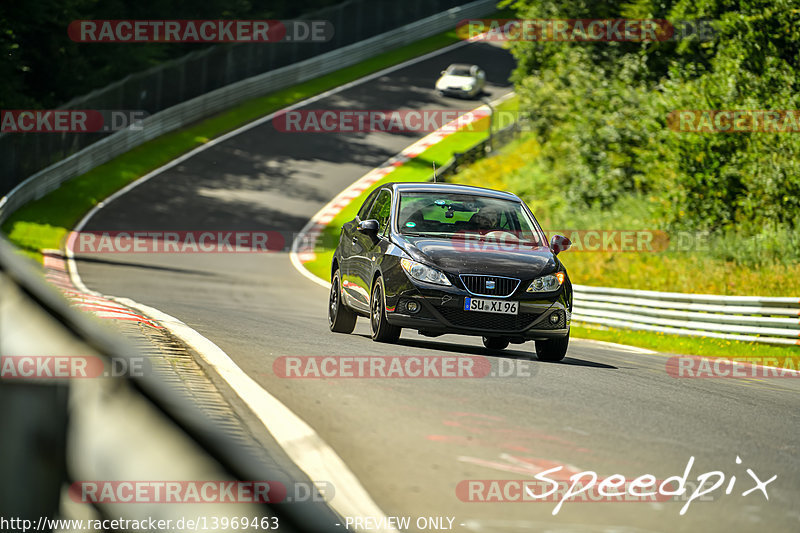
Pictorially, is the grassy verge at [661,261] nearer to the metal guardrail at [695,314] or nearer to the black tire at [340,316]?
the metal guardrail at [695,314]

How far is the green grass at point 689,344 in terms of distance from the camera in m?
17.2

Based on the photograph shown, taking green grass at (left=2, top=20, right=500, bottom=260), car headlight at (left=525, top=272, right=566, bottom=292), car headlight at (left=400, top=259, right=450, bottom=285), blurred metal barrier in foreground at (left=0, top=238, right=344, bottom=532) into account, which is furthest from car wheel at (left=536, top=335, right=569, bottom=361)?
green grass at (left=2, top=20, right=500, bottom=260)

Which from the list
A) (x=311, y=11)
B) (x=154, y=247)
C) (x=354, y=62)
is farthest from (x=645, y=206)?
(x=311, y=11)

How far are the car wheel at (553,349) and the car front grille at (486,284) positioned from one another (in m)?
0.92

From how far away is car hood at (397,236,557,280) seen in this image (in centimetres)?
1051

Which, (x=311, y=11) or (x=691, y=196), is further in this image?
(x=311, y=11)

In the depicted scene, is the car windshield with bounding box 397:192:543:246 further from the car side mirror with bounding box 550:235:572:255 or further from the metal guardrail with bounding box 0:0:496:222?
the metal guardrail with bounding box 0:0:496:222

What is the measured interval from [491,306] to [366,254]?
1.85m

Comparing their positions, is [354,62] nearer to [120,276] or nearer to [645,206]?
[645,206]

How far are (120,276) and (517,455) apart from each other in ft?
65.3

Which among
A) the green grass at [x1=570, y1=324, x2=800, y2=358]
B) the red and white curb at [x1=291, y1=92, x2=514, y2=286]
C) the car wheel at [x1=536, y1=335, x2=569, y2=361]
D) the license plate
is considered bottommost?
the red and white curb at [x1=291, y1=92, x2=514, y2=286]

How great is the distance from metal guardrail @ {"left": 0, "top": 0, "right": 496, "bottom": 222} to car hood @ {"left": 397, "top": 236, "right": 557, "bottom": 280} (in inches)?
920

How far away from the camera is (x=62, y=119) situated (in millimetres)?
40531

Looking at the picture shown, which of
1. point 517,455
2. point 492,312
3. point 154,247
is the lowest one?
point 154,247
